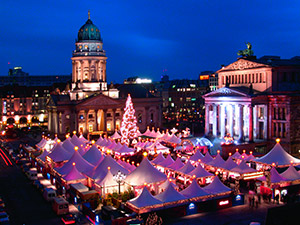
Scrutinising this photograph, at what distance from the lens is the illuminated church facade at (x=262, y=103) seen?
6088 cm

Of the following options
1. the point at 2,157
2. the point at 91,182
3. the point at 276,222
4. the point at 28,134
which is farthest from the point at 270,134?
the point at 28,134

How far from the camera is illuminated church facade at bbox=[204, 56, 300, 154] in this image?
60.9 m

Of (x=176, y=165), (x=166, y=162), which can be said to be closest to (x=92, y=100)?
(x=166, y=162)

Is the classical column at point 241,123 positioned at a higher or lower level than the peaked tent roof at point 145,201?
higher

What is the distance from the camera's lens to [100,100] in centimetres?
8894

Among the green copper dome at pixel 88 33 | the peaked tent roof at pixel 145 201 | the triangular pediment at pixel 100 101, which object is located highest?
the green copper dome at pixel 88 33

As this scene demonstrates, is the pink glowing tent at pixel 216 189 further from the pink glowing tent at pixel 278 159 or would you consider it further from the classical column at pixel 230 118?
the classical column at pixel 230 118

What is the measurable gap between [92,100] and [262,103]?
39.5 meters

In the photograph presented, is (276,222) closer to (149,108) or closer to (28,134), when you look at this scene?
(149,108)

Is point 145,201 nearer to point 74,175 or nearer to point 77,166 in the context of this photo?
point 74,175

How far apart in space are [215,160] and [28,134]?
2529 inches

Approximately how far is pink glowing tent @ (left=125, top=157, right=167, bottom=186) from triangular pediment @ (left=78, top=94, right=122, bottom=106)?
167 ft

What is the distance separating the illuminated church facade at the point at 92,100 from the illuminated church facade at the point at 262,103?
29.7 metres

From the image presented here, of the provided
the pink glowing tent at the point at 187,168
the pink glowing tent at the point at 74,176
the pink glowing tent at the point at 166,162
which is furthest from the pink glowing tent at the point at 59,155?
the pink glowing tent at the point at 187,168
